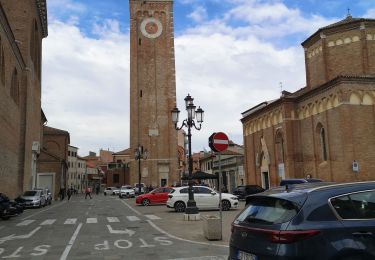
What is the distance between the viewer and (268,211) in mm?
5344

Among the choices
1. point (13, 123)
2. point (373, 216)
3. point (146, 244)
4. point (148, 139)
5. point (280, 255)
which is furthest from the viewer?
point (148, 139)

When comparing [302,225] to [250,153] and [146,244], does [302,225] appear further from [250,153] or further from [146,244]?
[250,153]

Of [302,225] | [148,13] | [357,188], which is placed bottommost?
[302,225]

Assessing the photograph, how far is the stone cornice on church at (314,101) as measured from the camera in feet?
107

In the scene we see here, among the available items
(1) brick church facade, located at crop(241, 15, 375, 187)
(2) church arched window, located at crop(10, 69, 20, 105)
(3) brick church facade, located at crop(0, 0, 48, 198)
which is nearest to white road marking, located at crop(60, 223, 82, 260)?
(3) brick church facade, located at crop(0, 0, 48, 198)

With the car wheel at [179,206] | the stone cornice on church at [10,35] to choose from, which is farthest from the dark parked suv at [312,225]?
the stone cornice on church at [10,35]

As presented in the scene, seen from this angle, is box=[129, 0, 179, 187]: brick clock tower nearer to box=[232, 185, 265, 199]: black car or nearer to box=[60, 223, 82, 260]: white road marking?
box=[232, 185, 265, 199]: black car

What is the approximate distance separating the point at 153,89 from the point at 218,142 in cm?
5932

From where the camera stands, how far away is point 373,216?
5.09 meters

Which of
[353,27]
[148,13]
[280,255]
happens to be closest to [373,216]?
[280,255]

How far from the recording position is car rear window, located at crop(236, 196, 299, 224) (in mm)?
5027

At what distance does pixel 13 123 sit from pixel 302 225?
116 ft

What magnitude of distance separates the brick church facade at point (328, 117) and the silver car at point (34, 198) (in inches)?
845

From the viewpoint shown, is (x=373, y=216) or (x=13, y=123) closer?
(x=373, y=216)
